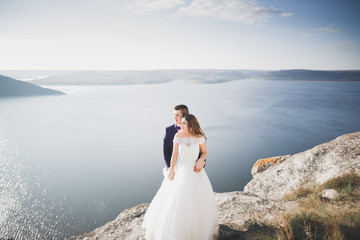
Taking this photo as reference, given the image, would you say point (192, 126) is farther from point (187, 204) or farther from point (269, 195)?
point (269, 195)

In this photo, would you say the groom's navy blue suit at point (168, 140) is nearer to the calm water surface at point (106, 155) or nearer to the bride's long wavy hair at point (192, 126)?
the bride's long wavy hair at point (192, 126)

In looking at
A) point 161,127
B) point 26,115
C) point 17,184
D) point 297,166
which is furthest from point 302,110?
point 26,115

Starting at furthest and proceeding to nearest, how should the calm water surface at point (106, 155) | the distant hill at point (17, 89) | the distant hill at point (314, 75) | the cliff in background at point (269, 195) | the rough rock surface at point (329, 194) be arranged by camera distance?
the distant hill at point (314, 75) < the distant hill at point (17, 89) < the calm water surface at point (106, 155) < the rough rock surface at point (329, 194) < the cliff in background at point (269, 195)

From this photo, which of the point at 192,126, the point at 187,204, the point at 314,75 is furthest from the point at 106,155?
the point at 314,75

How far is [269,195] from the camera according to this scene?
7.75 metres

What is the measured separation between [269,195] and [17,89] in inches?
5578

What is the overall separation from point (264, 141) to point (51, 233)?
33.7 m

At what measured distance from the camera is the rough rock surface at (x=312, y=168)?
6.76 meters

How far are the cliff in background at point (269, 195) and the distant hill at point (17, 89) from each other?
13253cm

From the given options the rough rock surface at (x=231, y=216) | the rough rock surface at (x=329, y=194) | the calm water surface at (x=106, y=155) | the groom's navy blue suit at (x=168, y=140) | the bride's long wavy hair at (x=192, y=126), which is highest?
the bride's long wavy hair at (x=192, y=126)

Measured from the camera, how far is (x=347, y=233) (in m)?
3.06

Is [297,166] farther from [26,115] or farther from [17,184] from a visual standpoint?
[26,115]

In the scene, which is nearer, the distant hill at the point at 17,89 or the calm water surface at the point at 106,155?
the calm water surface at the point at 106,155

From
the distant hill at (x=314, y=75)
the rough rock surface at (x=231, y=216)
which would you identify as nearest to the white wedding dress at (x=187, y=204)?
the rough rock surface at (x=231, y=216)
